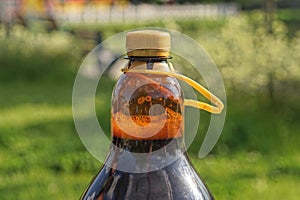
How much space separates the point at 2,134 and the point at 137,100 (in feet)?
14.8

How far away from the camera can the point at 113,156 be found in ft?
3.63

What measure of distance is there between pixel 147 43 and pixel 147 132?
0.48 feet

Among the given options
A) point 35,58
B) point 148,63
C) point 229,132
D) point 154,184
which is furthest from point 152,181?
point 35,58

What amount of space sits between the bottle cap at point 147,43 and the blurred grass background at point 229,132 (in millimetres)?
2813

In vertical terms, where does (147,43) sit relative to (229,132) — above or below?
above

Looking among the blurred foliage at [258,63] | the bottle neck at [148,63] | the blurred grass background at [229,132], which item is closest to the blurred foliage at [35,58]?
the blurred grass background at [229,132]

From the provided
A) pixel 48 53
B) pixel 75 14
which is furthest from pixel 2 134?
pixel 75 14

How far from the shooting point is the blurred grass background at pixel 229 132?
4082mm

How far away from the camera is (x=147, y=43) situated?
3.50ft

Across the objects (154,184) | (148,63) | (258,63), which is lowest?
(258,63)

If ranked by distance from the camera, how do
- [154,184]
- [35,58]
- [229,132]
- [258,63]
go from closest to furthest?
[154,184] < [229,132] < [258,63] < [35,58]

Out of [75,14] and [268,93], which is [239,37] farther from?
[75,14]

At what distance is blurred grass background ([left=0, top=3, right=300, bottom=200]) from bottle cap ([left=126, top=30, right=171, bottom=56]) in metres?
2.81

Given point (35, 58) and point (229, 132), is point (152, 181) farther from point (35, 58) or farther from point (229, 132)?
point (35, 58)
